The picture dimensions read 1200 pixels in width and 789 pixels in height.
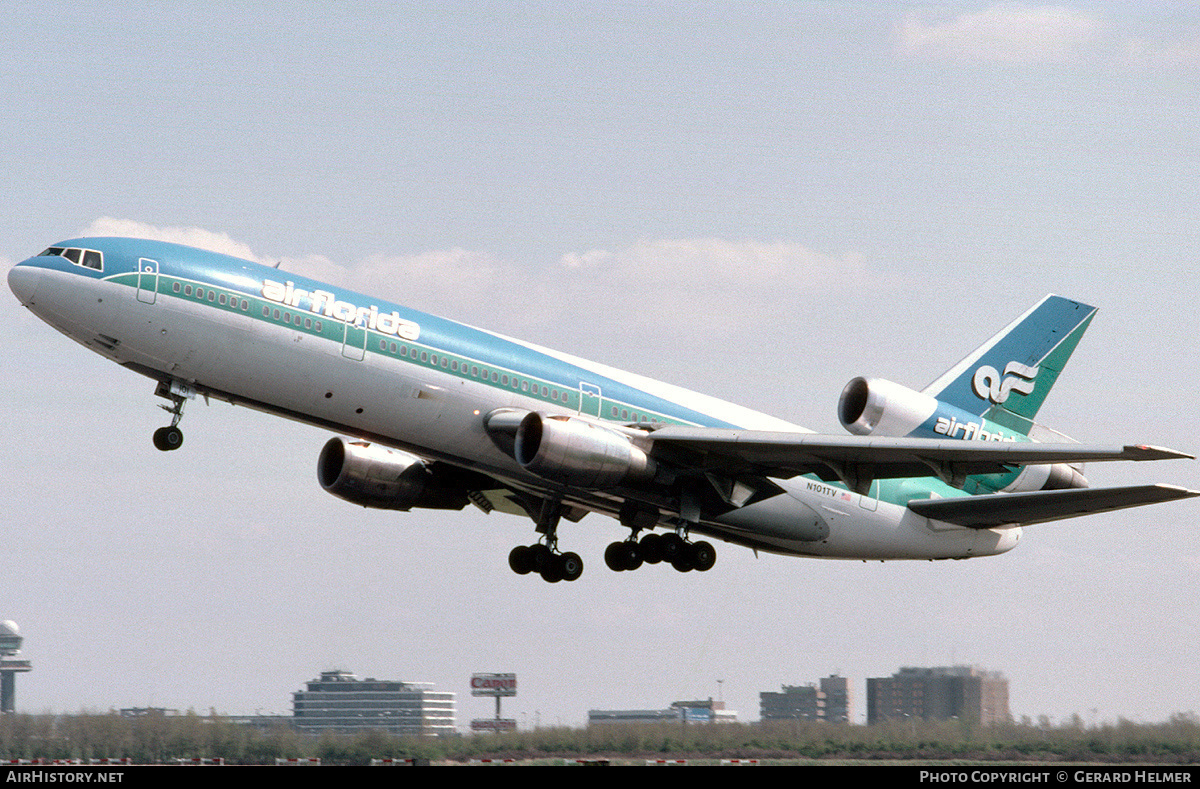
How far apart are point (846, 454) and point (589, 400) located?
600cm

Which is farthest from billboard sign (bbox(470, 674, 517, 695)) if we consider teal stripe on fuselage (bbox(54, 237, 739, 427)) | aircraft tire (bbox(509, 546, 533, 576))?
teal stripe on fuselage (bbox(54, 237, 739, 427))

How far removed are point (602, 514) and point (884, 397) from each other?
7.76 meters

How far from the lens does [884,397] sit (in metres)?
35.0

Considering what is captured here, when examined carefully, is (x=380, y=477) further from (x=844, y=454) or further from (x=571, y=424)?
(x=844, y=454)

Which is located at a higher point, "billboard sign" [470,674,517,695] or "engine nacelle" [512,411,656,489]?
"engine nacelle" [512,411,656,489]

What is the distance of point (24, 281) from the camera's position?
28062mm

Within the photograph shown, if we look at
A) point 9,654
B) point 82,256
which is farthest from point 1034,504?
point 9,654

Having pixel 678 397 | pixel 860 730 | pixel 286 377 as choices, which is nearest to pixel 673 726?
pixel 860 730

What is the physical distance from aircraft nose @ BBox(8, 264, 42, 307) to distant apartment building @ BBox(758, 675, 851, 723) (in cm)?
2435

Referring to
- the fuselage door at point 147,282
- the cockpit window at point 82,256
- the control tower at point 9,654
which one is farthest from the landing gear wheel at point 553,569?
the control tower at point 9,654

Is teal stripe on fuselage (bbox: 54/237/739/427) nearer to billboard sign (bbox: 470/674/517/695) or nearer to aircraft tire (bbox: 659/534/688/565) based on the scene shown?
aircraft tire (bbox: 659/534/688/565)

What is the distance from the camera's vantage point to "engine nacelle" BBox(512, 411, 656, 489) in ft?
97.8

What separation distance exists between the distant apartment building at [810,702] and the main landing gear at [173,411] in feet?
67.0
